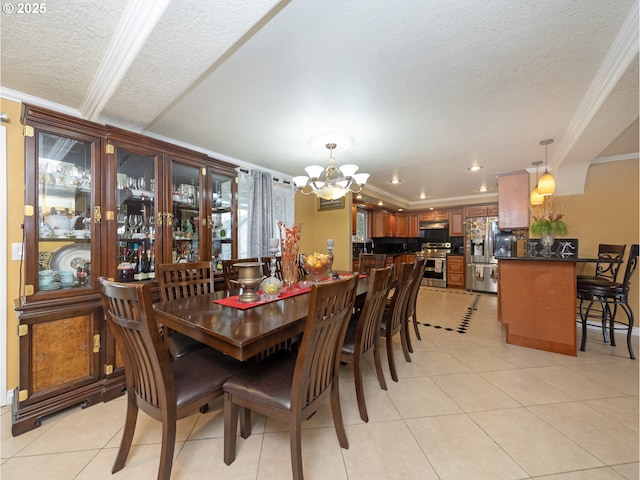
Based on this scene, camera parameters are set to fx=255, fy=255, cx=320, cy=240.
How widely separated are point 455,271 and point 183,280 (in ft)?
21.3

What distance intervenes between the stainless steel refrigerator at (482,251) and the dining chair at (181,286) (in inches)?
240

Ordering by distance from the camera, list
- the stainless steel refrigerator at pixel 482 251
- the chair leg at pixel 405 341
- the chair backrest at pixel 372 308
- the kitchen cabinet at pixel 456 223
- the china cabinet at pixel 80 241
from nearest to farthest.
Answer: the chair backrest at pixel 372 308, the china cabinet at pixel 80 241, the chair leg at pixel 405 341, the stainless steel refrigerator at pixel 482 251, the kitchen cabinet at pixel 456 223

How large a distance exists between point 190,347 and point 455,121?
3017mm

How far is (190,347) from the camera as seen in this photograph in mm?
1797

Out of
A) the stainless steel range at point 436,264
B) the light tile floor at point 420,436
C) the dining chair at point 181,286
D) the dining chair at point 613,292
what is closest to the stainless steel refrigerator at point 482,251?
→ the stainless steel range at point 436,264

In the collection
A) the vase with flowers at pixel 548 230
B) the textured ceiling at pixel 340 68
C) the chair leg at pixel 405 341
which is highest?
the textured ceiling at pixel 340 68

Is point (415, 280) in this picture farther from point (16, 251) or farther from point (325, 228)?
point (16, 251)

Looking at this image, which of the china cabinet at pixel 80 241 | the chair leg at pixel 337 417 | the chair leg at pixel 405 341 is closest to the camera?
the chair leg at pixel 337 417

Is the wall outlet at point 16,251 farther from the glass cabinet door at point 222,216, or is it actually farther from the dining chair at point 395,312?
the dining chair at point 395,312

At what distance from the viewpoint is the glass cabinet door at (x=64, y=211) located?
1.83 meters

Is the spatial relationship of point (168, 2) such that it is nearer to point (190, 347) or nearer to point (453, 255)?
point (190, 347)

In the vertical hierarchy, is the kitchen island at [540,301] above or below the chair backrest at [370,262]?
below

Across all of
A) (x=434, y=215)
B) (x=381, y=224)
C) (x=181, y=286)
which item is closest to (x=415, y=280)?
(x=181, y=286)

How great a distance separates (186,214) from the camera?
2.68 m
